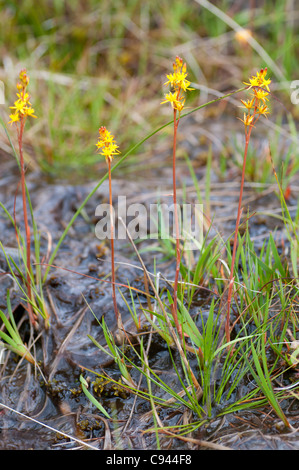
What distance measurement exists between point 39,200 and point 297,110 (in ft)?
7.38

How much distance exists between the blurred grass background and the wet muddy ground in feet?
3.78

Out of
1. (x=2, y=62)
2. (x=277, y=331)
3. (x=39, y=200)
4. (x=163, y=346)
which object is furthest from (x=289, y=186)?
(x=2, y=62)

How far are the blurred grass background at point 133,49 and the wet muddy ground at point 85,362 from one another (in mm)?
1153

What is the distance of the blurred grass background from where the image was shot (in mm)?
3648

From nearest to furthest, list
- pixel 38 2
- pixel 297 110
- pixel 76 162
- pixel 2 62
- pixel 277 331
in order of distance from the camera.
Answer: pixel 277 331 < pixel 76 162 < pixel 297 110 < pixel 2 62 < pixel 38 2

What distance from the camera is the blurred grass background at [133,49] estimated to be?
3.65 meters

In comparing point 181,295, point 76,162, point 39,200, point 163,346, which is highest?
point 76,162

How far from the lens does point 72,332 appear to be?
1940mm

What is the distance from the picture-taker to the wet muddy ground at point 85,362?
1575 mm

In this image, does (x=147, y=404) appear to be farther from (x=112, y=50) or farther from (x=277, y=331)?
(x=112, y=50)

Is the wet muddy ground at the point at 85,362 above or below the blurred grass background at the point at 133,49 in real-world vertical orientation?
below

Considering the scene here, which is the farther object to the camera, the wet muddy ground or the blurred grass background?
the blurred grass background

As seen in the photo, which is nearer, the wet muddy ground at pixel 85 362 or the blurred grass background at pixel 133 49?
the wet muddy ground at pixel 85 362

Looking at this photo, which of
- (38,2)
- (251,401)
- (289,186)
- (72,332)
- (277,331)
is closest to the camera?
(251,401)
